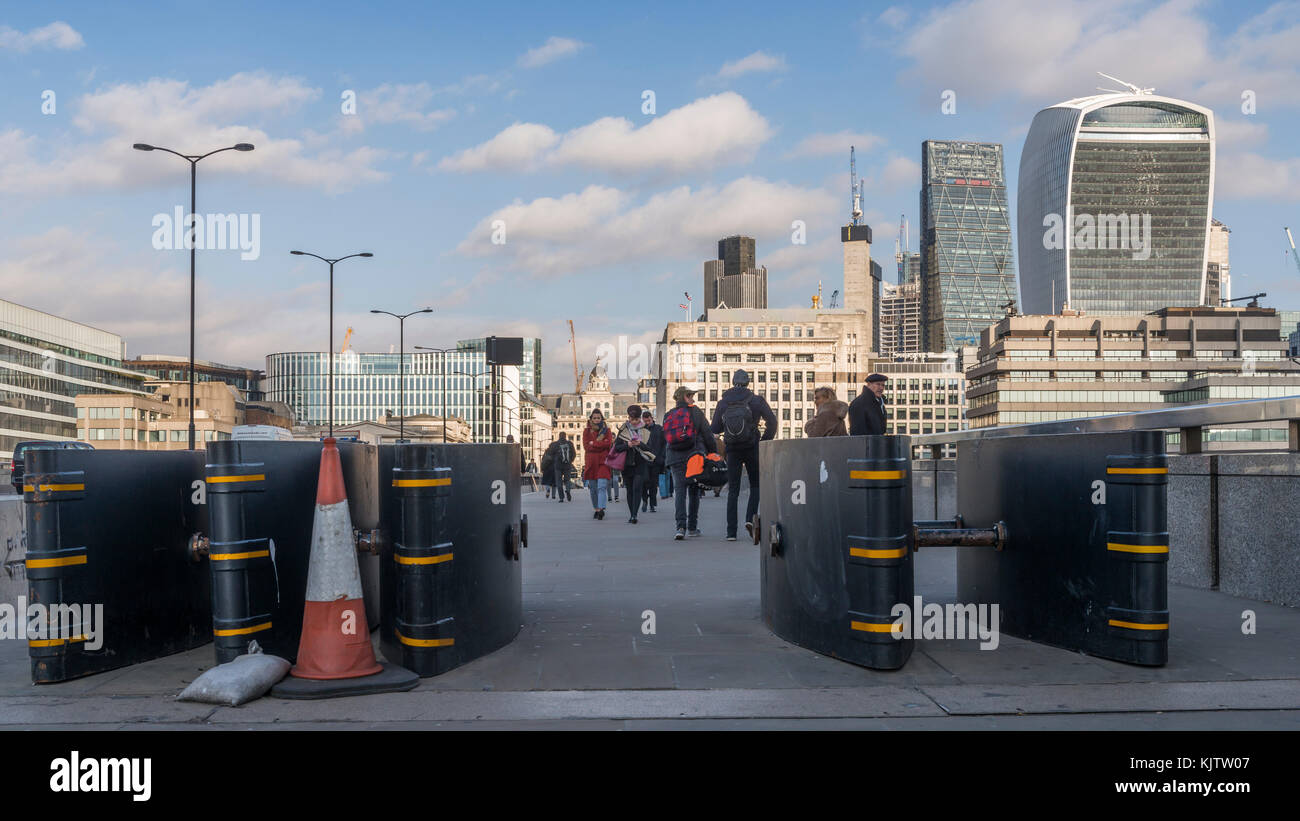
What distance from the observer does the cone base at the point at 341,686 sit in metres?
4.94

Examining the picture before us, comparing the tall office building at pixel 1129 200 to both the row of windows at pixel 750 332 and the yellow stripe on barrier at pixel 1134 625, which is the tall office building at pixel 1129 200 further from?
the yellow stripe on barrier at pixel 1134 625

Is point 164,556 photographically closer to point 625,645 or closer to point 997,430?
point 625,645

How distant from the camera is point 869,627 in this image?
5.34m

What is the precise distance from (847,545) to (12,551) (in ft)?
21.4

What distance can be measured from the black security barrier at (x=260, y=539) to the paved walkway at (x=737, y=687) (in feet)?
1.65

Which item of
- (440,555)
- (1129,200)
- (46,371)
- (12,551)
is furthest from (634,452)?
(1129,200)

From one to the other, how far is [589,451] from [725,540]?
6.01m

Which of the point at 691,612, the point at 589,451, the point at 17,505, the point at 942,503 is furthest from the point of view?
the point at 589,451

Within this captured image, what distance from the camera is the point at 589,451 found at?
726 inches

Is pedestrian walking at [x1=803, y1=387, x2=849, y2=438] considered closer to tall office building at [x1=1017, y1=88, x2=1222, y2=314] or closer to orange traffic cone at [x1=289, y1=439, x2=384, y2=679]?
orange traffic cone at [x1=289, y1=439, x2=384, y2=679]

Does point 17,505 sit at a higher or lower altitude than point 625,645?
higher

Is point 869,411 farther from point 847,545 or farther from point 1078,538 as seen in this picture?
point 847,545

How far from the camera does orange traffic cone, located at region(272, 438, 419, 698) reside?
5141 millimetres
